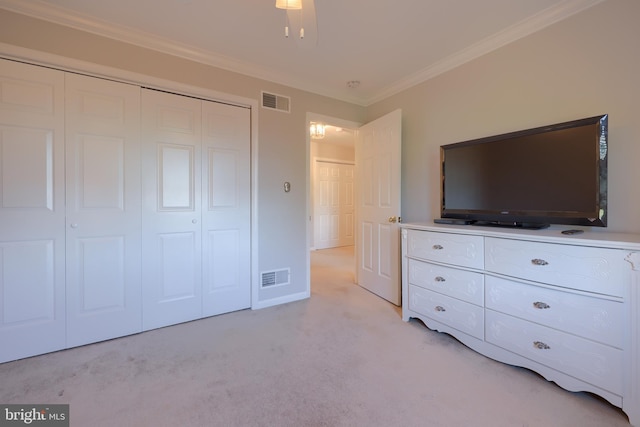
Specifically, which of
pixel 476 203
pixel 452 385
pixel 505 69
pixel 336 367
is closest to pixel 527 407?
pixel 452 385

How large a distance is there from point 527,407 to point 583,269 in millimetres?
826

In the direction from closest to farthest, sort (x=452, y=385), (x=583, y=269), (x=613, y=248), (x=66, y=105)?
(x=613, y=248) < (x=583, y=269) < (x=452, y=385) < (x=66, y=105)

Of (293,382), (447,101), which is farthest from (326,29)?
(293,382)

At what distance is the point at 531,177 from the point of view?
75.1 inches

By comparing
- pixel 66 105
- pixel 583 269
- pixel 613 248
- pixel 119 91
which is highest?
pixel 119 91

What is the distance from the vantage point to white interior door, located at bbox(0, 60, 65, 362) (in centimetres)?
188

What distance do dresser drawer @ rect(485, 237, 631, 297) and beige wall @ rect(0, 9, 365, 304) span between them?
6.37 feet

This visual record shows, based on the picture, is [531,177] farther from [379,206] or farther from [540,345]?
[379,206]

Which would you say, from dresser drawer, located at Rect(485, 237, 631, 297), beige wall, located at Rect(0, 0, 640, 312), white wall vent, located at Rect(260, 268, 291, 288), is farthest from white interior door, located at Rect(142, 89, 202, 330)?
dresser drawer, located at Rect(485, 237, 631, 297)

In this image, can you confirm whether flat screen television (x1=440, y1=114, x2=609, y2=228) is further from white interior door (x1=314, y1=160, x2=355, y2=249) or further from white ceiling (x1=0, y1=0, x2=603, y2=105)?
white interior door (x1=314, y1=160, x2=355, y2=249)

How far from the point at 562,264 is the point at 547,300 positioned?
0.24 m

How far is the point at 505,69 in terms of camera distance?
7.35 ft

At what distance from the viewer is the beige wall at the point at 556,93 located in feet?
5.53

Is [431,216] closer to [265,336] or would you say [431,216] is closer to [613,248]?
[613,248]
